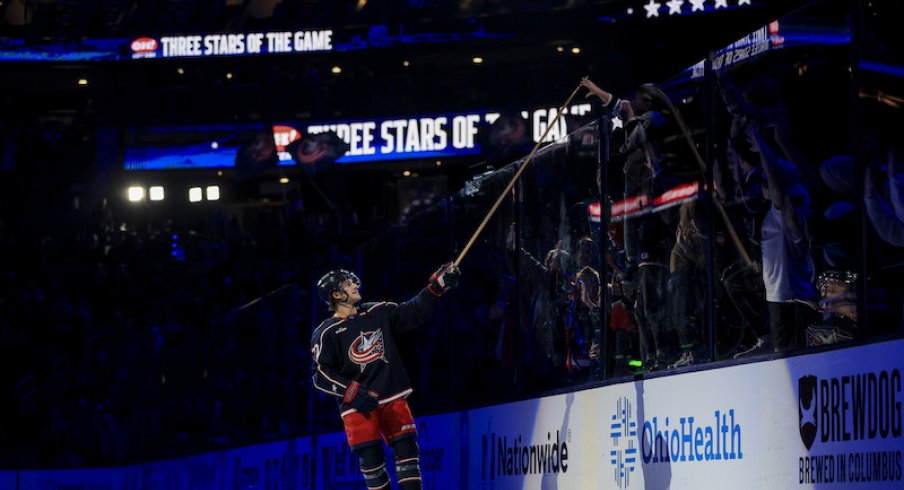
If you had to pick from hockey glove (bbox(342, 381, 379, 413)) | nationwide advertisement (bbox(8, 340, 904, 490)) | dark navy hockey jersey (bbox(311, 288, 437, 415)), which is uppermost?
dark navy hockey jersey (bbox(311, 288, 437, 415))

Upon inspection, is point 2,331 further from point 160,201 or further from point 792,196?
point 792,196

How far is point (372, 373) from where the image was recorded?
10.4 m

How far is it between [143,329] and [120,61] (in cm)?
1653

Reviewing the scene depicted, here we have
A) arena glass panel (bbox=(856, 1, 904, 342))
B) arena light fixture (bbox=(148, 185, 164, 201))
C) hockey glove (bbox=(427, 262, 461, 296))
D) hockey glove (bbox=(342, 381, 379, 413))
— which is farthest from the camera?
arena light fixture (bbox=(148, 185, 164, 201))

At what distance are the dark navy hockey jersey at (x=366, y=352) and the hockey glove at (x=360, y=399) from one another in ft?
0.37

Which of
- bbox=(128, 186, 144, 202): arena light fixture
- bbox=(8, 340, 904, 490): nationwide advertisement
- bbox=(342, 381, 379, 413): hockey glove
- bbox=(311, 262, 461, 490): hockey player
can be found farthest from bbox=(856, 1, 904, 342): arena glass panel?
bbox=(128, 186, 144, 202): arena light fixture

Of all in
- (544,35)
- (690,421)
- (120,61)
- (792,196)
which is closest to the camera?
(792,196)

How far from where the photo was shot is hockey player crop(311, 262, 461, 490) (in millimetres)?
10359

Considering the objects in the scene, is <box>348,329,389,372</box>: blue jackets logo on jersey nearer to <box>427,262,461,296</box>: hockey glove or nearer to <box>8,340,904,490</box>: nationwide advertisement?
<box>427,262,461,296</box>: hockey glove

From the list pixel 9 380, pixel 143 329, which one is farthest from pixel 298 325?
pixel 9 380

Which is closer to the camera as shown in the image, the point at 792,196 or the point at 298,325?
the point at 792,196

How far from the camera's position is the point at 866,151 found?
6.12 meters

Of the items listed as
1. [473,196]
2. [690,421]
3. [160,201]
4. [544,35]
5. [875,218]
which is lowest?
[690,421]

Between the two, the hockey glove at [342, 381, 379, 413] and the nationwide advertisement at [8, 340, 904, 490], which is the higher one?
the hockey glove at [342, 381, 379, 413]
